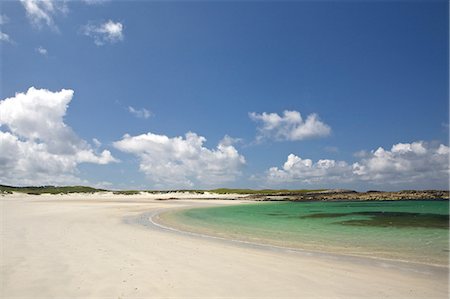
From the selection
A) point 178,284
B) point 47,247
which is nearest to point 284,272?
point 178,284

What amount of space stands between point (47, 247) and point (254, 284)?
10669 millimetres

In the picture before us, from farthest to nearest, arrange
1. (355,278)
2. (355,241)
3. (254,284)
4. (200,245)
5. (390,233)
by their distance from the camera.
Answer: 1. (390,233)
2. (355,241)
3. (200,245)
4. (355,278)
5. (254,284)

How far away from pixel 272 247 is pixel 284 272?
6.41 meters

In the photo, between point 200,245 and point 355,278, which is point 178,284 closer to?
point 355,278

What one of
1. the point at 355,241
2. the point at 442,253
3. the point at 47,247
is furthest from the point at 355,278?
the point at 47,247

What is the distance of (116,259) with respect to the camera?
13.1m

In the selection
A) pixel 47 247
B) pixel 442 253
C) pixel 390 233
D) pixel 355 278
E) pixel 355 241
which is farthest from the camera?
pixel 390 233

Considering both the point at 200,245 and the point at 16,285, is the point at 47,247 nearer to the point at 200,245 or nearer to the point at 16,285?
the point at 16,285

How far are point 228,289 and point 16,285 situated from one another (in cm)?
630

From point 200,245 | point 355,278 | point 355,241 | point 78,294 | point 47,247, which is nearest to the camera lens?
point 78,294

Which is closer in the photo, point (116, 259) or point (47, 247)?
point (116, 259)

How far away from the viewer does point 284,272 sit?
1165 centimetres

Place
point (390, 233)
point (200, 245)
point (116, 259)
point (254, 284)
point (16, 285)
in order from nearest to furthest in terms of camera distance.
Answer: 1. point (16, 285)
2. point (254, 284)
3. point (116, 259)
4. point (200, 245)
5. point (390, 233)

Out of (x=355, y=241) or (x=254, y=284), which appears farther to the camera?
(x=355, y=241)
